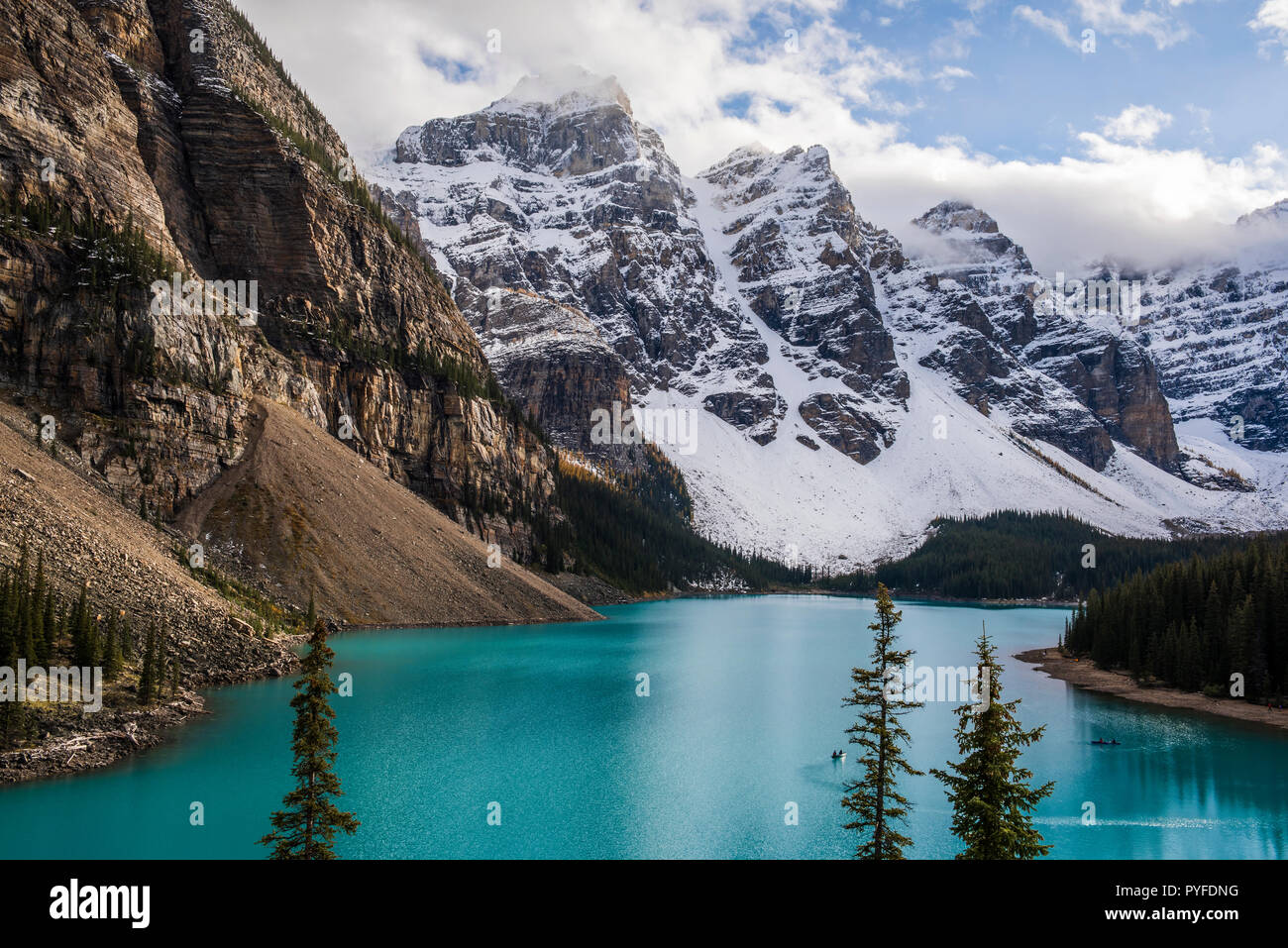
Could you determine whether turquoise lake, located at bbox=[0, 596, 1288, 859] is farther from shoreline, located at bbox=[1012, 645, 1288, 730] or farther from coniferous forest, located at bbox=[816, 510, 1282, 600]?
coniferous forest, located at bbox=[816, 510, 1282, 600]

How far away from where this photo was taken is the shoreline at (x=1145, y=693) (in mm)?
42812

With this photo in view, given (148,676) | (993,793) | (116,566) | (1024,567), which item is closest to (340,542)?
(116,566)

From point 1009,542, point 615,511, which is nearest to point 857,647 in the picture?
point 615,511

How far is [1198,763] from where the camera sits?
3403cm

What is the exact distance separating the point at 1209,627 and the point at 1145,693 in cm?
608

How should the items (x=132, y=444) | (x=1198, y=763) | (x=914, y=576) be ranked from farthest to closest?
(x=914, y=576)
(x=132, y=444)
(x=1198, y=763)

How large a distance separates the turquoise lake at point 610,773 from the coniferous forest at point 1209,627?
260 inches

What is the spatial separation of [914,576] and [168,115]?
533 feet

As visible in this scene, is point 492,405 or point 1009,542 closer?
point 492,405

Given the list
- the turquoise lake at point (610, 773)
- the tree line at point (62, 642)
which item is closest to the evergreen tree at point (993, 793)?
the turquoise lake at point (610, 773)

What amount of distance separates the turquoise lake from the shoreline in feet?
5.99

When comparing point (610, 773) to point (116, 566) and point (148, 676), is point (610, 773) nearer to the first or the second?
point (148, 676)

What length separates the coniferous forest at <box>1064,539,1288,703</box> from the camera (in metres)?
46.9
